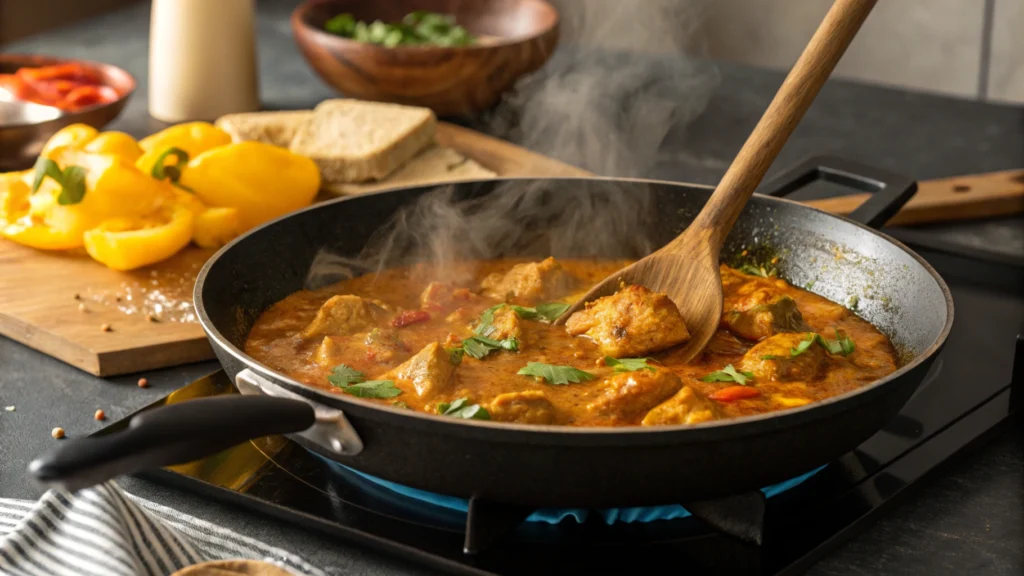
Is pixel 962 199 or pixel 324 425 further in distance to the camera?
pixel 962 199

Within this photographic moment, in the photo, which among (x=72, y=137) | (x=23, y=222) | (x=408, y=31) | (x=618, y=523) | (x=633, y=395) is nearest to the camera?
(x=618, y=523)

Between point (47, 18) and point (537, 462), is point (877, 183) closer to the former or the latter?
point (537, 462)

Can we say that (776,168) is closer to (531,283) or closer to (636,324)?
(531,283)

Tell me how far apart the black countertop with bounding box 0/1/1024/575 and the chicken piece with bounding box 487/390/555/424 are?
0.29 m

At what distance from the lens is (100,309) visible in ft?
8.56

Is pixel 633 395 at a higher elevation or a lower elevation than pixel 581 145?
higher

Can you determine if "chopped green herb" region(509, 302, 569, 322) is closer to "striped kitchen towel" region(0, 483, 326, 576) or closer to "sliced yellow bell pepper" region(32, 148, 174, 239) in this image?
"striped kitchen towel" region(0, 483, 326, 576)

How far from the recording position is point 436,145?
364cm

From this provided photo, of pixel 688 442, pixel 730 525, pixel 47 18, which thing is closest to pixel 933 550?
pixel 730 525

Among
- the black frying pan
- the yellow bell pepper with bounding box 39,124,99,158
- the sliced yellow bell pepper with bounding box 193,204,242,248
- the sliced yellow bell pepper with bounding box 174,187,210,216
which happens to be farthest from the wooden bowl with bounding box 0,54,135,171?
the black frying pan

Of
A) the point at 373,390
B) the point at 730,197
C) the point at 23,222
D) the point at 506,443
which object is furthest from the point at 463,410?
the point at 23,222

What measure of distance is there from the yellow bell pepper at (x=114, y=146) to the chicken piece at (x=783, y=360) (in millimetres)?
1799

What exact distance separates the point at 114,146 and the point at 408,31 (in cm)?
138

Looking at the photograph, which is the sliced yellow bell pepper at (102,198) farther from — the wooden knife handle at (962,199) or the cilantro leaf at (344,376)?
the wooden knife handle at (962,199)
